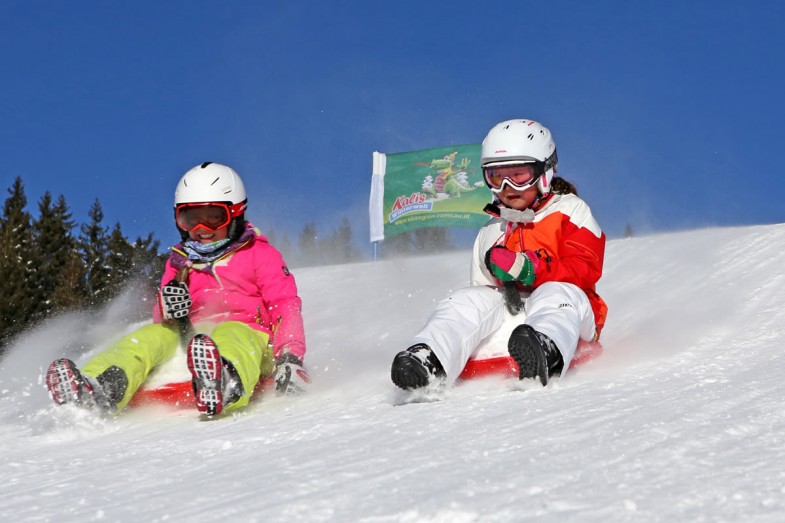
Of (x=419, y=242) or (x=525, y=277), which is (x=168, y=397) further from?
(x=419, y=242)

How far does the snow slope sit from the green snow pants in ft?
0.54

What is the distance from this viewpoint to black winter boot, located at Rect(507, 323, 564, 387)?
12.0 ft

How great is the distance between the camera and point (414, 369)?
368 cm

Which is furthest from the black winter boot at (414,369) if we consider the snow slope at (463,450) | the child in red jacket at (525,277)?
the snow slope at (463,450)

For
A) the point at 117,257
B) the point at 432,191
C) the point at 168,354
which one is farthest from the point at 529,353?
the point at 117,257

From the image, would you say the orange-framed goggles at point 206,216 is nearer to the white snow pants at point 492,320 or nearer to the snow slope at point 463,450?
the snow slope at point 463,450

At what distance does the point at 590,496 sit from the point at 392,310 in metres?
6.29

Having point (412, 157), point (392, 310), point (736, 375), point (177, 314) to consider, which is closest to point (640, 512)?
point (736, 375)

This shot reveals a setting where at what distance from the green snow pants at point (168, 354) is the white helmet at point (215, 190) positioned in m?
0.73

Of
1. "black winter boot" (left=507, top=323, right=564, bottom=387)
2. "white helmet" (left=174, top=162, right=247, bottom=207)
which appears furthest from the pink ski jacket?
"black winter boot" (left=507, top=323, right=564, bottom=387)

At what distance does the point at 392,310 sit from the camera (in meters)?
8.27

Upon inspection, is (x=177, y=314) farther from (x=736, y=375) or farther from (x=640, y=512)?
(x=640, y=512)

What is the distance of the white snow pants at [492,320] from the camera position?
391 cm

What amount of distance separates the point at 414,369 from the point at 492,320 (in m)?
0.92
